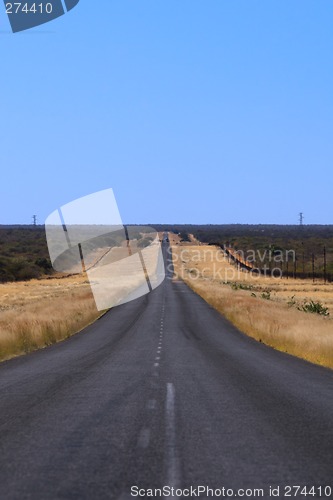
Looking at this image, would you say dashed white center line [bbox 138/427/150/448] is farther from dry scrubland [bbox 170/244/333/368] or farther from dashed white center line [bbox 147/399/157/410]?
dry scrubland [bbox 170/244/333/368]

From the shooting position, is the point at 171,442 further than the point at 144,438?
No

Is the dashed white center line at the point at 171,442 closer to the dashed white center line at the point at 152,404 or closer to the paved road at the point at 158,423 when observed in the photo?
the paved road at the point at 158,423

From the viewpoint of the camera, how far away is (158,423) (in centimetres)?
1015

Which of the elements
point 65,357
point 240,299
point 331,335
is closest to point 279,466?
point 65,357

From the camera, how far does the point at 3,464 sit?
7762mm

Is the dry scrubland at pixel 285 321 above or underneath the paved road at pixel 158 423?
underneath

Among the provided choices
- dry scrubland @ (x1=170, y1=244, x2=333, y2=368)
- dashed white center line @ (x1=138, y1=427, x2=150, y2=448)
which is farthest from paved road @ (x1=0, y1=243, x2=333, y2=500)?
dry scrubland @ (x1=170, y1=244, x2=333, y2=368)

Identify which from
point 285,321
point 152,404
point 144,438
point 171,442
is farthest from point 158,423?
point 285,321

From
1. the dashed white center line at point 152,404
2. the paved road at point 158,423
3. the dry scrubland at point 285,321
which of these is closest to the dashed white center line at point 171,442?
the paved road at point 158,423

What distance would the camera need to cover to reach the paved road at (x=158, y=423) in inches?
284

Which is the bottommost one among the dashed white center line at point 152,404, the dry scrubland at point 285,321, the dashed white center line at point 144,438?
the dry scrubland at point 285,321

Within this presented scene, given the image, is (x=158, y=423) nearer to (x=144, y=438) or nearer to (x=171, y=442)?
(x=144, y=438)

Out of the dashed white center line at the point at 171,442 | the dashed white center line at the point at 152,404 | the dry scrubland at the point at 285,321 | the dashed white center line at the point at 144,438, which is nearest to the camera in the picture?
the dashed white center line at the point at 171,442

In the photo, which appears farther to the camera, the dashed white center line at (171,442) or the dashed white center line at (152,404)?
the dashed white center line at (152,404)
